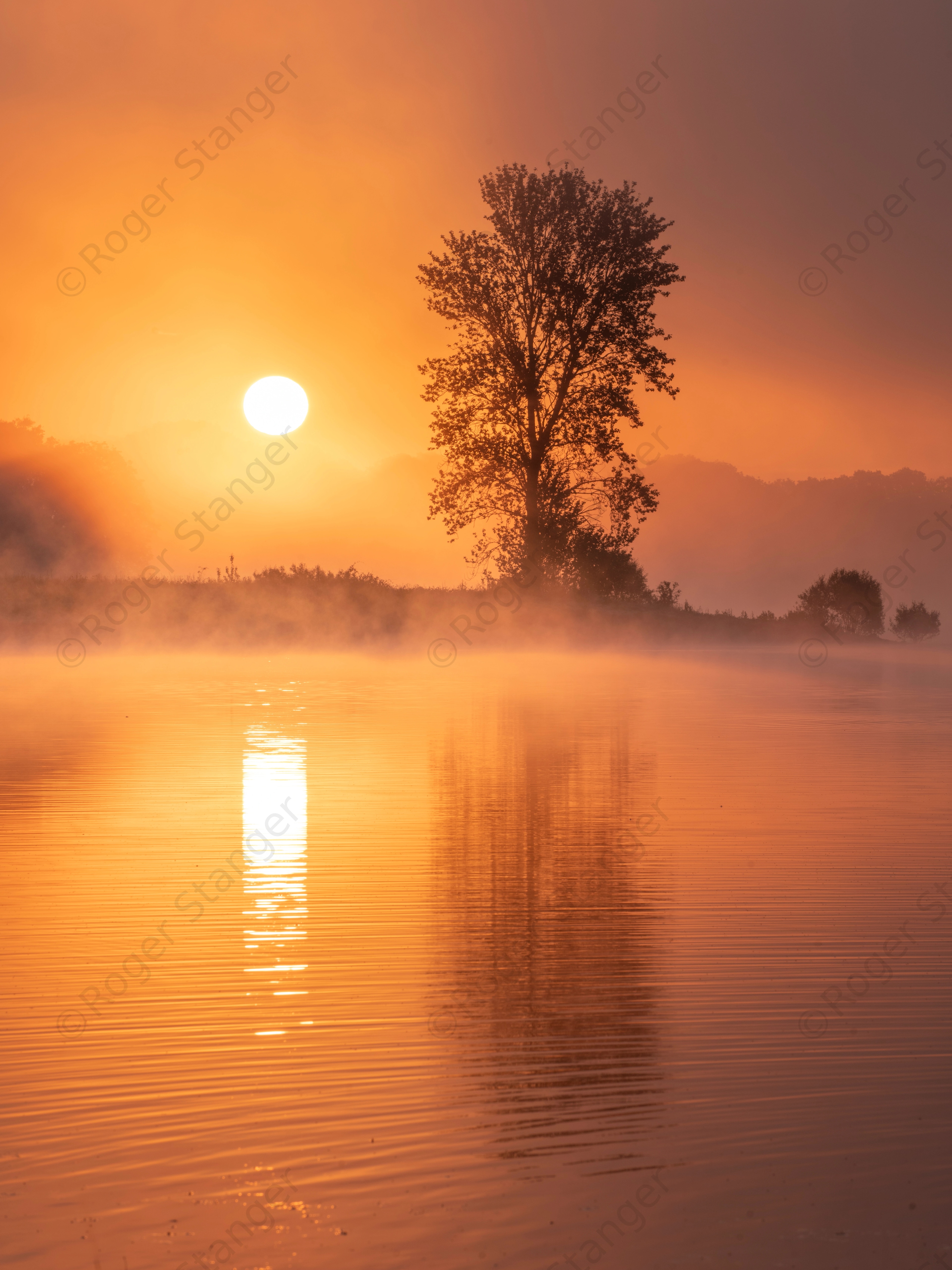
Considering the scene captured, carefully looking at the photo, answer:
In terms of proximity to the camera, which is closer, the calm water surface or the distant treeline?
the calm water surface

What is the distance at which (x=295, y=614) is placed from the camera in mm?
44625

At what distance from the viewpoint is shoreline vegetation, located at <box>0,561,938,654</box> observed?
41.9 m

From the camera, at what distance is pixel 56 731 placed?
1733cm

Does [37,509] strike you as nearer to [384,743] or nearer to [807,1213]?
[384,743]

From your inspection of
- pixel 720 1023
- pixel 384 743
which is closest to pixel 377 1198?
pixel 720 1023
